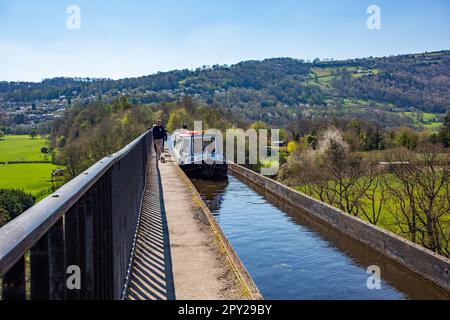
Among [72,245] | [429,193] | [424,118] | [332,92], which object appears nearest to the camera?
[72,245]

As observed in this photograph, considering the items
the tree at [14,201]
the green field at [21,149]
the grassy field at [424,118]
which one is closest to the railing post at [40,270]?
the tree at [14,201]

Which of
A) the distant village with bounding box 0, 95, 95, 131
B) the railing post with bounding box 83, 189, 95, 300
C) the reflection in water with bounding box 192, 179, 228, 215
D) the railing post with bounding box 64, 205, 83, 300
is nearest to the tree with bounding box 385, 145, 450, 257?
the reflection in water with bounding box 192, 179, 228, 215

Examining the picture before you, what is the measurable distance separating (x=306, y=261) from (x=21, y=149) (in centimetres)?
11014

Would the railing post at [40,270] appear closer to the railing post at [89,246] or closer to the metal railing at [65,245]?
the metal railing at [65,245]

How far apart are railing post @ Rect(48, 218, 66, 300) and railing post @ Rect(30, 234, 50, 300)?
0.09 meters

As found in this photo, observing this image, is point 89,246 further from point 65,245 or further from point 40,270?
point 40,270

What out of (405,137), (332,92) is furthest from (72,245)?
(332,92)

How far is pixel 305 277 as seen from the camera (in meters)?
10.4

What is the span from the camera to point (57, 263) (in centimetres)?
231

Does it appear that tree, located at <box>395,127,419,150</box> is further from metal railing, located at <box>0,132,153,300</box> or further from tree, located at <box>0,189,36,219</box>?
metal railing, located at <box>0,132,153,300</box>

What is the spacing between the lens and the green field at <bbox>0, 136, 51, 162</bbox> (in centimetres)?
10144

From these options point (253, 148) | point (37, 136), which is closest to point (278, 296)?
point (253, 148)

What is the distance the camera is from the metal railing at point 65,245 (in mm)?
1711
